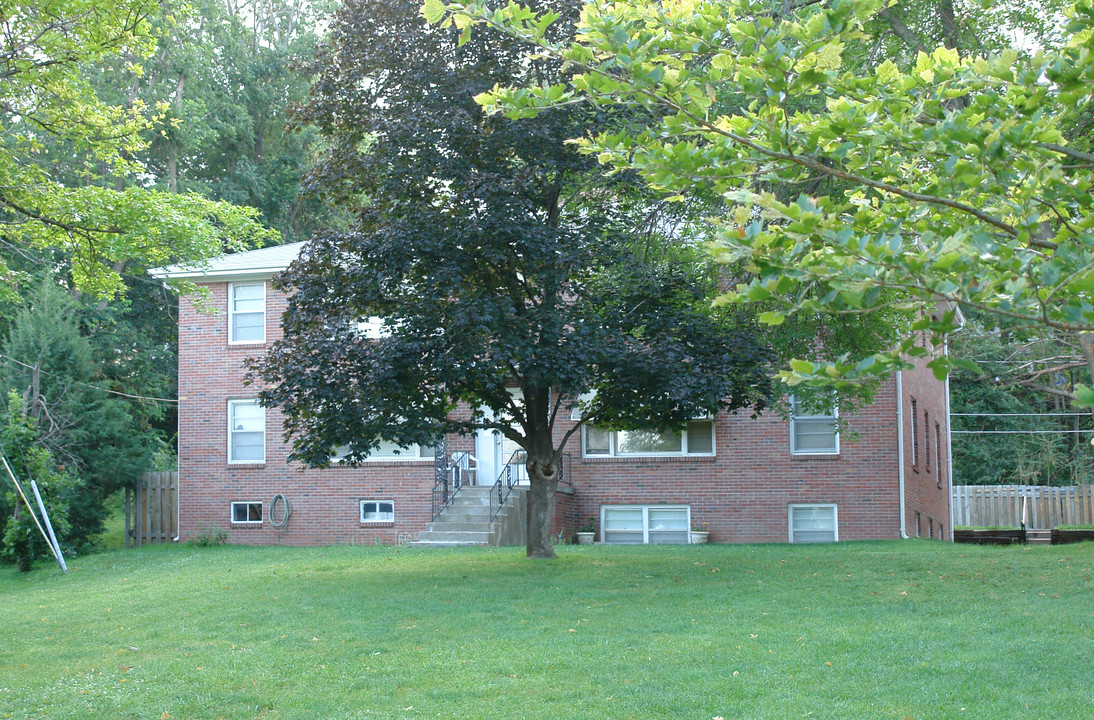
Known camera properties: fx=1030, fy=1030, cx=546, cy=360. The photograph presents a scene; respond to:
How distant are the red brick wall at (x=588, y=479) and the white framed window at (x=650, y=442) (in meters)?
0.19

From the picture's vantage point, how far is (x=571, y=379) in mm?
12367

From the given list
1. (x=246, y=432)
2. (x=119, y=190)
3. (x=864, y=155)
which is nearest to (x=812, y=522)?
(x=246, y=432)

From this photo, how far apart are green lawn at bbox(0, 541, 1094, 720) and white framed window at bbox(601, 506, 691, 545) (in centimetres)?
684

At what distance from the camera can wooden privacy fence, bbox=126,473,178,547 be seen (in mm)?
24328

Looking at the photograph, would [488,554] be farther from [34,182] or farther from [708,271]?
[34,182]

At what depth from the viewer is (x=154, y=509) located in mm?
24453

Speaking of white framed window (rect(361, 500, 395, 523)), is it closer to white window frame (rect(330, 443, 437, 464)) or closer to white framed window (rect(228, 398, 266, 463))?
white window frame (rect(330, 443, 437, 464))

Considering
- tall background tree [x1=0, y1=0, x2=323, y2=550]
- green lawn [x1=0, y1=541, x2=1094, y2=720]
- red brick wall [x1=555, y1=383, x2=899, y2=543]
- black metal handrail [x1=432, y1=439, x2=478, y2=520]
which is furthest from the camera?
black metal handrail [x1=432, y1=439, x2=478, y2=520]

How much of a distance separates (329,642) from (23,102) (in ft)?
25.9

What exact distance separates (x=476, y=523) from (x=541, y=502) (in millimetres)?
5579

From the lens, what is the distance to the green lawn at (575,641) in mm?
6953

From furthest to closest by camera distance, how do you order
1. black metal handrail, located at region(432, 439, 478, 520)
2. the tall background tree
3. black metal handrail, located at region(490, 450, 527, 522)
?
black metal handrail, located at region(432, 439, 478, 520), black metal handrail, located at region(490, 450, 527, 522), the tall background tree

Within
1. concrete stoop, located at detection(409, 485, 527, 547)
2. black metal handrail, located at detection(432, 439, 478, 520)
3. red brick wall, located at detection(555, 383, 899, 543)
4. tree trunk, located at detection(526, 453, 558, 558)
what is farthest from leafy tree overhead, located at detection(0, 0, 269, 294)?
red brick wall, located at detection(555, 383, 899, 543)

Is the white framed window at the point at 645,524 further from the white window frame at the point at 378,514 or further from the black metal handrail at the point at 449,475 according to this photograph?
the white window frame at the point at 378,514
